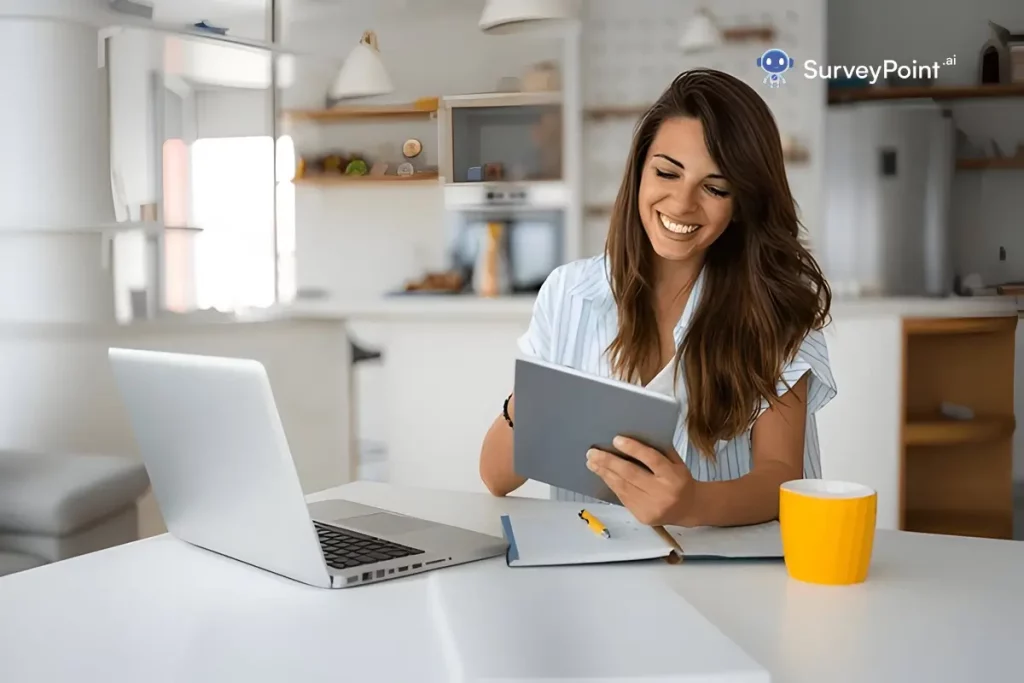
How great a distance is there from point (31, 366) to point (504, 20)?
4.63 feet

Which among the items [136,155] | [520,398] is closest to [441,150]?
[136,155]

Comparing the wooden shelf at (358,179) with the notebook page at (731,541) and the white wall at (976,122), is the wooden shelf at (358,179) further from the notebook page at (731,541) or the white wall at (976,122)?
the notebook page at (731,541)

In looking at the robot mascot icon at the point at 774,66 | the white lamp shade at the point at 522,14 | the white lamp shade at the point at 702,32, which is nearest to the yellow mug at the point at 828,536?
the white lamp shade at the point at 522,14

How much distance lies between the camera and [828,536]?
84 cm

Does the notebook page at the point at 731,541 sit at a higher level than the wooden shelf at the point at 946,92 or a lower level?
lower

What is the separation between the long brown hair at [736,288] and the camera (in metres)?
1.27

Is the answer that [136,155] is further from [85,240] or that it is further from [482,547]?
[482,547]

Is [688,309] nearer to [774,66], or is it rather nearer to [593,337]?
[593,337]

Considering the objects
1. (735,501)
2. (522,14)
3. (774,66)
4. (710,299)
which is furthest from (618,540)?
(774,66)

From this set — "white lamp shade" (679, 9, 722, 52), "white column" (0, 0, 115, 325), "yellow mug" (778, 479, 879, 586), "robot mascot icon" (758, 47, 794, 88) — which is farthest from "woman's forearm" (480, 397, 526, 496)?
"white lamp shade" (679, 9, 722, 52)

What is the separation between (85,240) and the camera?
2285mm

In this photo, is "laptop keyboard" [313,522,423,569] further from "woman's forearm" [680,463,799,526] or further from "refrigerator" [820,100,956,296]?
"refrigerator" [820,100,956,296]

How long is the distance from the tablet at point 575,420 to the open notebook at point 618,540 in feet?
0.13

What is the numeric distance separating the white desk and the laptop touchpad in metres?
A: 0.12
